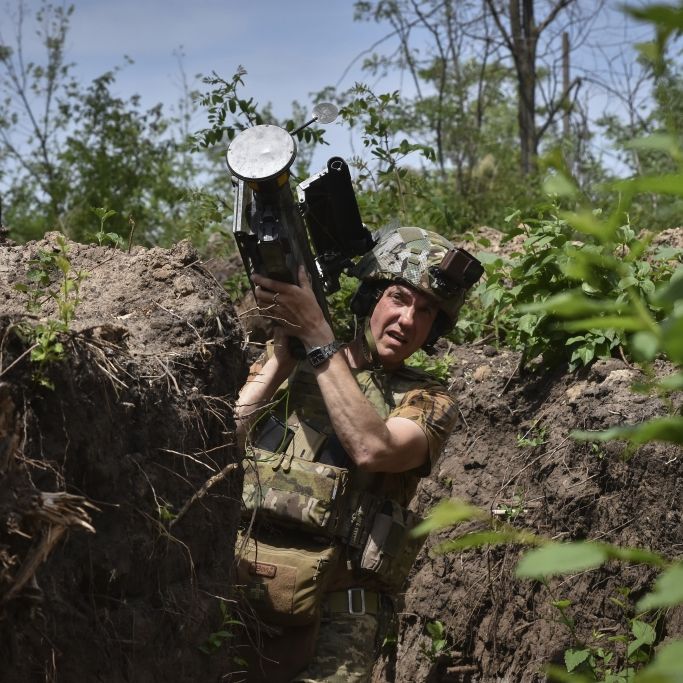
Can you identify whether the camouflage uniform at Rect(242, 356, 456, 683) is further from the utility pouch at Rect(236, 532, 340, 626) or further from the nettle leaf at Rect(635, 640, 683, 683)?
the nettle leaf at Rect(635, 640, 683, 683)

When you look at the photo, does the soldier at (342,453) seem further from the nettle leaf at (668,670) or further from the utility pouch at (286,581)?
the nettle leaf at (668,670)

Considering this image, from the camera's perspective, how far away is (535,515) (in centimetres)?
519

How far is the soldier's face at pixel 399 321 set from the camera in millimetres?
4445

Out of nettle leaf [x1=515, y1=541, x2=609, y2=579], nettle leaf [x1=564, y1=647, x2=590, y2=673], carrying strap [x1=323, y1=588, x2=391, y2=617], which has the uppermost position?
nettle leaf [x1=515, y1=541, x2=609, y2=579]

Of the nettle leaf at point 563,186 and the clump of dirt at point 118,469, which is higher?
the nettle leaf at point 563,186

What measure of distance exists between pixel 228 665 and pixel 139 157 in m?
Result: 8.55

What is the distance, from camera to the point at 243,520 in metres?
4.21

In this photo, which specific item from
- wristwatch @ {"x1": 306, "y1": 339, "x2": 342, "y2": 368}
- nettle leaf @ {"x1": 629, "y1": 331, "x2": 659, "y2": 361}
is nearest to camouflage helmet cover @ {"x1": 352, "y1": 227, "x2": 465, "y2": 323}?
wristwatch @ {"x1": 306, "y1": 339, "x2": 342, "y2": 368}

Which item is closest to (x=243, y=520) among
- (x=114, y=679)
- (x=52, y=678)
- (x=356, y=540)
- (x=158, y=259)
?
(x=356, y=540)

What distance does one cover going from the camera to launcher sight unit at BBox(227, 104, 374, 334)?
3693mm

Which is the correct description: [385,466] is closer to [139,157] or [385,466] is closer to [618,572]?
[618,572]

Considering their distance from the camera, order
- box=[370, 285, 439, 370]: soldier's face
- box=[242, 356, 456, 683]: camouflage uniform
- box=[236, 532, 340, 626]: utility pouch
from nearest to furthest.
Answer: box=[236, 532, 340, 626]: utility pouch, box=[242, 356, 456, 683]: camouflage uniform, box=[370, 285, 439, 370]: soldier's face

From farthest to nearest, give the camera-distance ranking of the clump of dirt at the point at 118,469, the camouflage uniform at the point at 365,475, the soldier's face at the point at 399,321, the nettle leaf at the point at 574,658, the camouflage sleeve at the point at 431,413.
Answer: the nettle leaf at the point at 574,658 → the soldier's face at the point at 399,321 → the camouflage sleeve at the point at 431,413 → the camouflage uniform at the point at 365,475 → the clump of dirt at the point at 118,469

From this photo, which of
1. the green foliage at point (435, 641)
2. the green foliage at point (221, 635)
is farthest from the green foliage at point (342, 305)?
the green foliage at point (221, 635)
